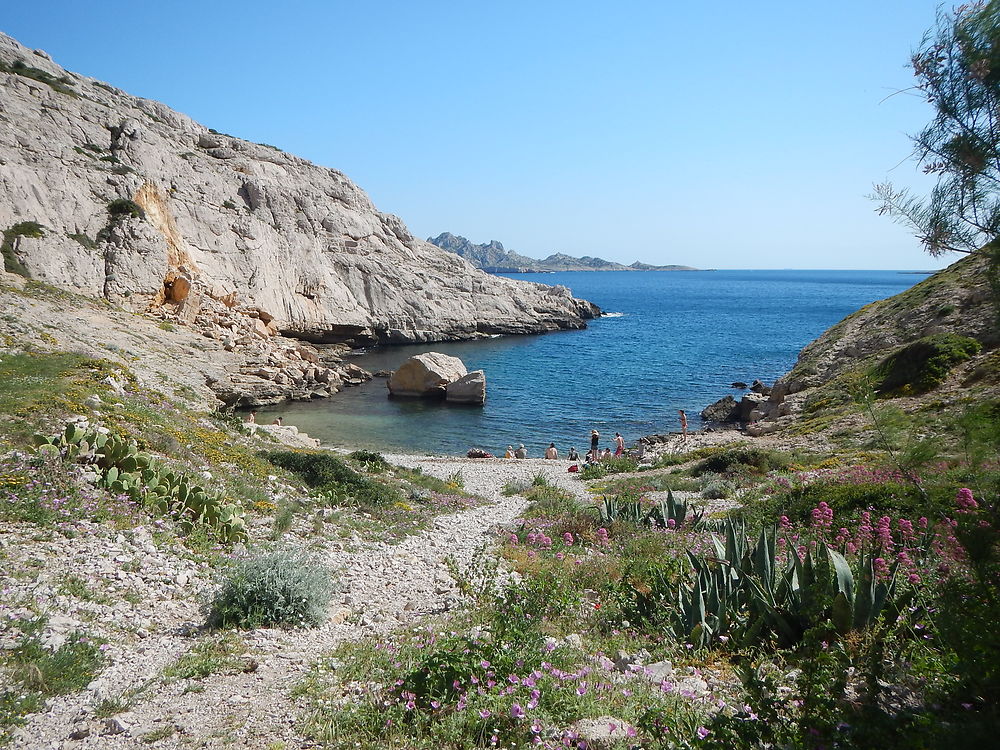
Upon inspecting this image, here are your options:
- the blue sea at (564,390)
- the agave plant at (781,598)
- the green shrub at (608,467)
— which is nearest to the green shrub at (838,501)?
the agave plant at (781,598)

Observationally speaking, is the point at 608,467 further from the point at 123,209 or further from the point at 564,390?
the point at 123,209

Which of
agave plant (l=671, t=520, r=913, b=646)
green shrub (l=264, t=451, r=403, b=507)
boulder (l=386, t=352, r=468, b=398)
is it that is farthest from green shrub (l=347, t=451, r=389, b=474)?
boulder (l=386, t=352, r=468, b=398)

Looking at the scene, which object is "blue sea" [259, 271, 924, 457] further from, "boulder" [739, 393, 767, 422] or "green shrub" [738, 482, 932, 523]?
"green shrub" [738, 482, 932, 523]

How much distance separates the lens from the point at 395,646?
605 cm

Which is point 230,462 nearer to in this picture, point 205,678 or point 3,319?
point 205,678

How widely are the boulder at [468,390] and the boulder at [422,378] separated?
37.2 inches

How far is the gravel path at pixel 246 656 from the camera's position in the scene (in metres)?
4.41

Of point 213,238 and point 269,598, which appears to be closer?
point 269,598

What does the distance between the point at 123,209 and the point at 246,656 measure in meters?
47.6

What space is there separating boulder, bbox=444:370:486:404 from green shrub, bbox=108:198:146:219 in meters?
27.2

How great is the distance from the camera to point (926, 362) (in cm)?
2188

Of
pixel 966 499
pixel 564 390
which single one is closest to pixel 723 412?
pixel 564 390

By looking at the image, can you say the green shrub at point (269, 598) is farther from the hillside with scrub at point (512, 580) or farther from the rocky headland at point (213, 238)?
the rocky headland at point (213, 238)

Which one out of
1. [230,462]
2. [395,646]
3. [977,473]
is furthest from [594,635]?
[230,462]
